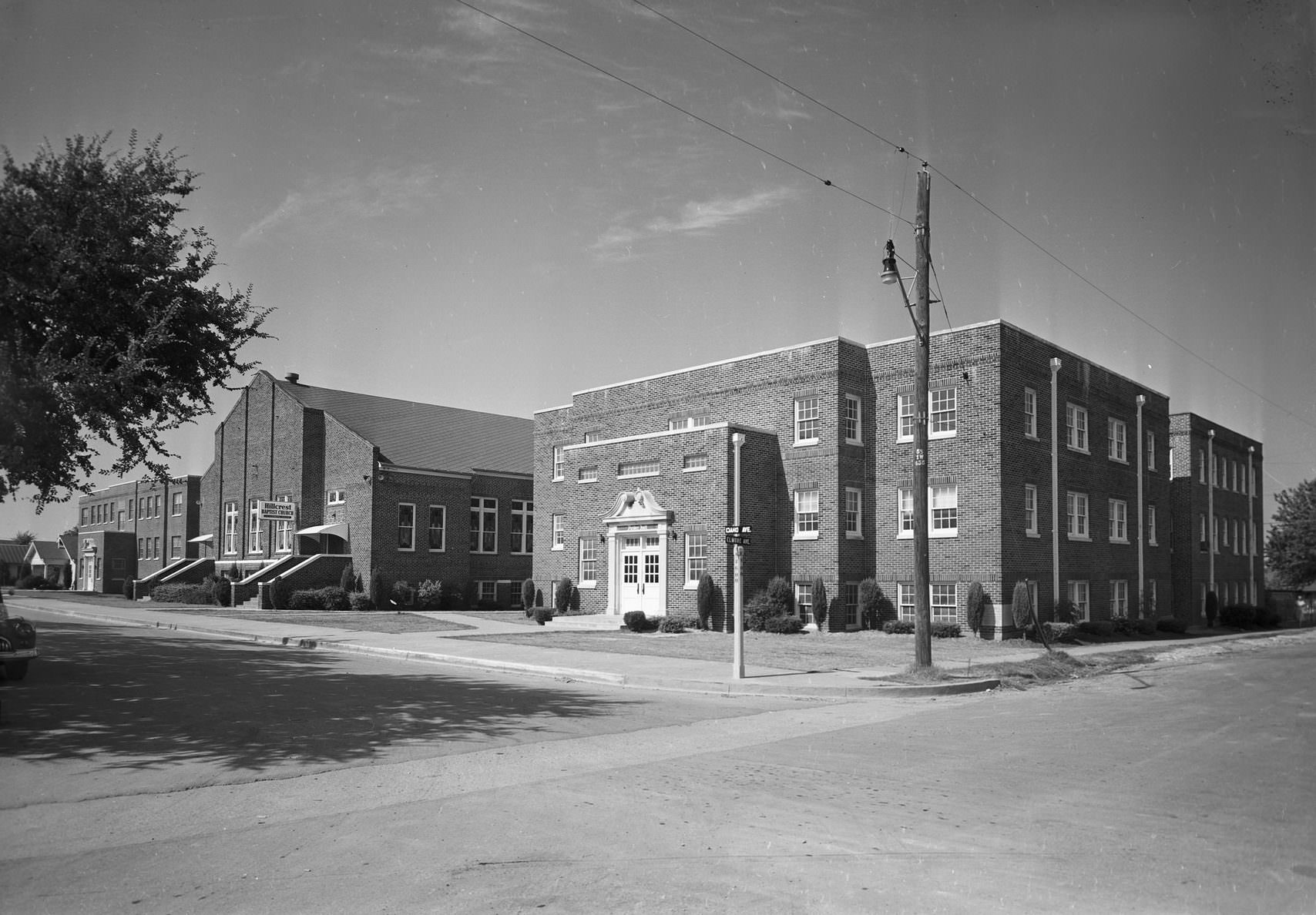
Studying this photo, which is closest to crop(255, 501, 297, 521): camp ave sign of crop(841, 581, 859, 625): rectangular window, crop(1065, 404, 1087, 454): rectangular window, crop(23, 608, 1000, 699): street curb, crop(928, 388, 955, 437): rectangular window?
crop(23, 608, 1000, 699): street curb

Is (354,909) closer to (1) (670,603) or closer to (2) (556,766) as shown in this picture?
(2) (556,766)

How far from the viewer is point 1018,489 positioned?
29.5 metres

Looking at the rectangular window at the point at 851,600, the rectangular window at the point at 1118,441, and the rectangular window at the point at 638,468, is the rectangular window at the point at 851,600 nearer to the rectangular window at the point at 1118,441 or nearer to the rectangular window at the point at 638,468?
the rectangular window at the point at 638,468

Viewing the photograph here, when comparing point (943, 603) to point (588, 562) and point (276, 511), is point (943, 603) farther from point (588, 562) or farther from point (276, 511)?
point (276, 511)

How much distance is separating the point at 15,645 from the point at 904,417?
81.9 ft

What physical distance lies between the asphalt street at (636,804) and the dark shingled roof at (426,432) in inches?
1250

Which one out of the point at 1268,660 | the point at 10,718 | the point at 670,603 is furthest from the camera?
the point at 670,603

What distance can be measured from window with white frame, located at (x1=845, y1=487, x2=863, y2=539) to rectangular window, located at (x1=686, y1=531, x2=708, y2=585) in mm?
4647

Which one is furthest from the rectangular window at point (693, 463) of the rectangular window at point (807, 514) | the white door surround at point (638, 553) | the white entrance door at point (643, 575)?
the rectangular window at point (807, 514)

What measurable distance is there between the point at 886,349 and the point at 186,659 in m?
22.7

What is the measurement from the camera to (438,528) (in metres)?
45.2

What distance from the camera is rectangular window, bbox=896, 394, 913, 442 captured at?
31.5 metres

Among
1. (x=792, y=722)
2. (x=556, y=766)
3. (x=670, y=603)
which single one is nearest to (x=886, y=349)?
(x=670, y=603)

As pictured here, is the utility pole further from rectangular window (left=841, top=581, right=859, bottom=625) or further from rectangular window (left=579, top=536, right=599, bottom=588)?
rectangular window (left=579, top=536, right=599, bottom=588)
